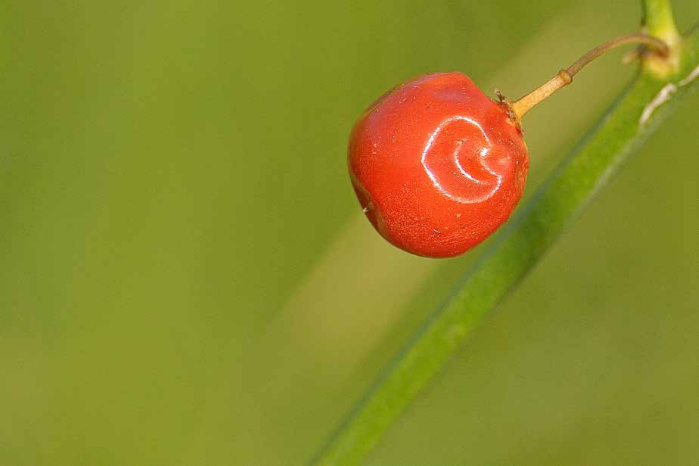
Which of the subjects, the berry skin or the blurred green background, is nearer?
the berry skin

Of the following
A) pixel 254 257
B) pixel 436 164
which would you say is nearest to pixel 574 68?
pixel 436 164

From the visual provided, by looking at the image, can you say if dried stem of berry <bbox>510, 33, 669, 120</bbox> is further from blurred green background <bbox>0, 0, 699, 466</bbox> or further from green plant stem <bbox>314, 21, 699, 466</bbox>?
blurred green background <bbox>0, 0, 699, 466</bbox>

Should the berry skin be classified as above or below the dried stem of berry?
below

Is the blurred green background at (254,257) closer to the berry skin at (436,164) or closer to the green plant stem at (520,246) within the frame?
the green plant stem at (520,246)

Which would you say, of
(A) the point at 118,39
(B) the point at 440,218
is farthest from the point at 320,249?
(B) the point at 440,218

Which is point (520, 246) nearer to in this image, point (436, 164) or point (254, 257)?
point (436, 164)

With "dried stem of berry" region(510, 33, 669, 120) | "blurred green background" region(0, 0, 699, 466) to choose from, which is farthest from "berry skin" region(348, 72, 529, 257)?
"blurred green background" region(0, 0, 699, 466)
